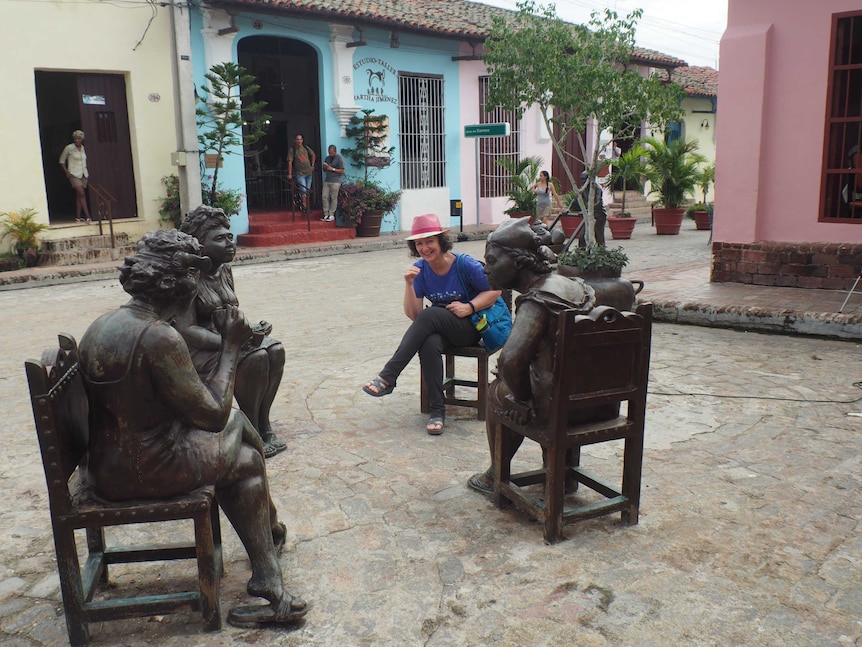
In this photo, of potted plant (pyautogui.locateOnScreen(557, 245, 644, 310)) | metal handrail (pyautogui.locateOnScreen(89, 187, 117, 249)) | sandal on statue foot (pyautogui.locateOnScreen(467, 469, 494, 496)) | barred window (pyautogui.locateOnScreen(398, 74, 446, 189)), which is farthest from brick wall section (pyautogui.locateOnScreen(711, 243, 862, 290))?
barred window (pyautogui.locateOnScreen(398, 74, 446, 189))

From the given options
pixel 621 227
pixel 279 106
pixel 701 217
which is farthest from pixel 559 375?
pixel 279 106

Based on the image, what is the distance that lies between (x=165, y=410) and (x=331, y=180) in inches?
560

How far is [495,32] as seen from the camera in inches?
442

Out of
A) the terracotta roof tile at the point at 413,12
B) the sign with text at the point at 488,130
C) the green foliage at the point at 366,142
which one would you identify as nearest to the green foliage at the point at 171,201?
the terracotta roof tile at the point at 413,12

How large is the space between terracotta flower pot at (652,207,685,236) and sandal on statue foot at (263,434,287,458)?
13934 millimetres

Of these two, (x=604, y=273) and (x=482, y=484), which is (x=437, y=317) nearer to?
(x=482, y=484)

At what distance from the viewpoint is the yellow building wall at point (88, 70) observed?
12.5 m

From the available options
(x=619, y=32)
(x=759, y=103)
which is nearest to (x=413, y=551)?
(x=759, y=103)

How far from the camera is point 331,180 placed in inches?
640

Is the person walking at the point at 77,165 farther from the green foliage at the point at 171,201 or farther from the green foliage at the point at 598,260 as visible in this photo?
the green foliage at the point at 598,260

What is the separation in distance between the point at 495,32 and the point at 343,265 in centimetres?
423

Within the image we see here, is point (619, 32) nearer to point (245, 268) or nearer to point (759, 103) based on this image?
point (759, 103)

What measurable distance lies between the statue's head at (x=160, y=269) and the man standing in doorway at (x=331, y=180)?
45.5ft

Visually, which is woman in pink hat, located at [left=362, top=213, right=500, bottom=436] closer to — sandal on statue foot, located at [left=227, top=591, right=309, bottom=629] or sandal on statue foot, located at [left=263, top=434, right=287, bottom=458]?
sandal on statue foot, located at [left=263, top=434, right=287, bottom=458]
